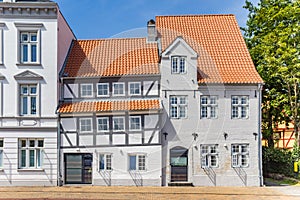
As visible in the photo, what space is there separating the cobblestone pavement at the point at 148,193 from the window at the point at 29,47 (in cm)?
664

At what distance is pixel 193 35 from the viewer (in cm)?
2080

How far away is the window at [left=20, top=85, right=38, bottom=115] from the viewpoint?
18016 millimetres

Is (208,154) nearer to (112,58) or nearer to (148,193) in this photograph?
(148,193)

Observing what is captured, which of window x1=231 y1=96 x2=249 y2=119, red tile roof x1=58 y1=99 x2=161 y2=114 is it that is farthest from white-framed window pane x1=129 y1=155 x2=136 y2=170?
window x1=231 y1=96 x2=249 y2=119

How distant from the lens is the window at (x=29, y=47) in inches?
712

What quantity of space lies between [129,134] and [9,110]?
6338 mm

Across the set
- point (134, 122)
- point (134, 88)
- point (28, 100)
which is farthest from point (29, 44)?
point (134, 122)

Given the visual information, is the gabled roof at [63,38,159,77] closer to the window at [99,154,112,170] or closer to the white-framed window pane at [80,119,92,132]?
the white-framed window pane at [80,119,92,132]

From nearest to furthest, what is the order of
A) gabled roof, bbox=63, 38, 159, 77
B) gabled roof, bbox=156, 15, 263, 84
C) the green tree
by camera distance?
gabled roof, bbox=156, 15, 263, 84 → gabled roof, bbox=63, 38, 159, 77 → the green tree

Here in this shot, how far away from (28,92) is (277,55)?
1530 centimetres

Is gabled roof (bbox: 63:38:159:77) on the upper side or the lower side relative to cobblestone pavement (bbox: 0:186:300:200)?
upper

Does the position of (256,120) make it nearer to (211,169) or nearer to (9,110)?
(211,169)

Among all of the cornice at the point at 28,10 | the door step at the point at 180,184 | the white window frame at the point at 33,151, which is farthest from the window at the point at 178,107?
the cornice at the point at 28,10

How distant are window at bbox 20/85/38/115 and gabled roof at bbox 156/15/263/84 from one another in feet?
24.1
